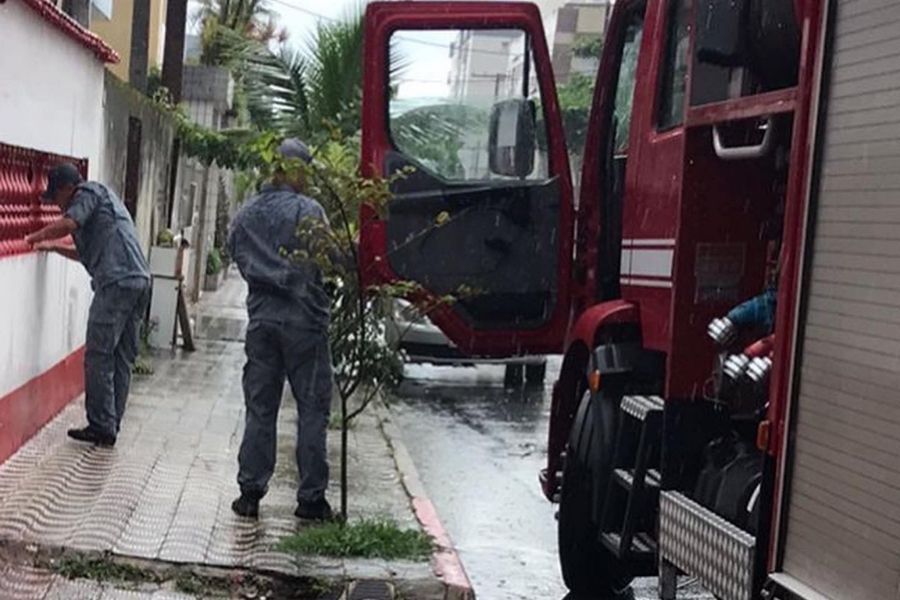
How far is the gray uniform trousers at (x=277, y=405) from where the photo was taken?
7.81 meters

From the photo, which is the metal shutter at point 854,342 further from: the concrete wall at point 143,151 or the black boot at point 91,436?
the concrete wall at point 143,151

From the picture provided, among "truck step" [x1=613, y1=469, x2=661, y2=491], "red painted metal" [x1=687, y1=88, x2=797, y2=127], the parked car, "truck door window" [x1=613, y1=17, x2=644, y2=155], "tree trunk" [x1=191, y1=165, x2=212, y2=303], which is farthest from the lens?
"tree trunk" [x1=191, y1=165, x2=212, y2=303]

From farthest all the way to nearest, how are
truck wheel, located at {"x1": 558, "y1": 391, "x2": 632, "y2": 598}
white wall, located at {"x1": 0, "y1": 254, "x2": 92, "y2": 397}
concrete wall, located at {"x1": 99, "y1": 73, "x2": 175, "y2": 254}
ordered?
concrete wall, located at {"x1": 99, "y1": 73, "x2": 175, "y2": 254} → white wall, located at {"x1": 0, "y1": 254, "x2": 92, "y2": 397} → truck wheel, located at {"x1": 558, "y1": 391, "x2": 632, "y2": 598}

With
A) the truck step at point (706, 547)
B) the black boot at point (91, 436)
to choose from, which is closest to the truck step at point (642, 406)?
the truck step at point (706, 547)

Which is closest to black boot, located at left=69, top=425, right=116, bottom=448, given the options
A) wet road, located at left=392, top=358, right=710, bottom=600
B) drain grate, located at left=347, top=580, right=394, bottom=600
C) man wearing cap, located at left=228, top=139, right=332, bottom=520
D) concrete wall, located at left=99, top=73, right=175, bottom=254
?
man wearing cap, located at left=228, top=139, right=332, bottom=520

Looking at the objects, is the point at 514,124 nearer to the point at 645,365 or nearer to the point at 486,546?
the point at 645,365

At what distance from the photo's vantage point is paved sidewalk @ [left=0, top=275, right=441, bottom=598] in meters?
7.02

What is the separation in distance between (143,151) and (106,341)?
6.12 m

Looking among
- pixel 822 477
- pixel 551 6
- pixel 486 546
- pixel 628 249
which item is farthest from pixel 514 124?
pixel 551 6

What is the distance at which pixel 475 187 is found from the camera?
8391 mm

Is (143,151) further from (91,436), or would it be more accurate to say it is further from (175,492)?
(175,492)

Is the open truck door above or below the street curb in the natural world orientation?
above

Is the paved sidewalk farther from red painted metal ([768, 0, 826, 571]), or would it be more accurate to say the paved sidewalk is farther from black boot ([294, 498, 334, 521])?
red painted metal ([768, 0, 826, 571])

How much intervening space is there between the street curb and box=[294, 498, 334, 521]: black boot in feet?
1.78
